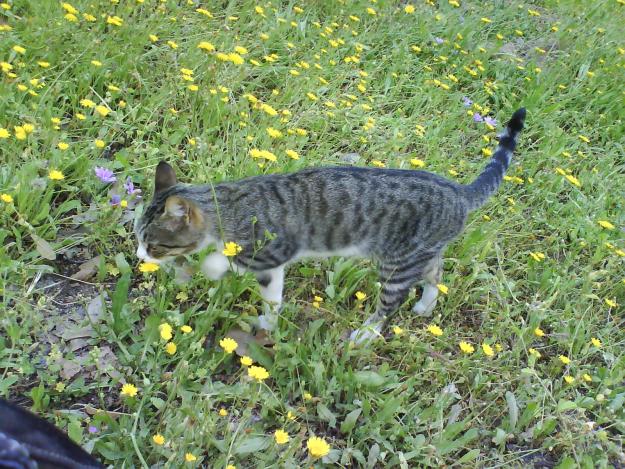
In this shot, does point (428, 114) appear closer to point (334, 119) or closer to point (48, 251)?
point (334, 119)

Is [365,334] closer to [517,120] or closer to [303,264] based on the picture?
[303,264]

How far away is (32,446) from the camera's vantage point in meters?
1.21

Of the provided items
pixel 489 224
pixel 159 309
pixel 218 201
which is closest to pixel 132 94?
pixel 218 201

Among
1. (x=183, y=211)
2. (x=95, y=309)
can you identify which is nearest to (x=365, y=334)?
(x=183, y=211)

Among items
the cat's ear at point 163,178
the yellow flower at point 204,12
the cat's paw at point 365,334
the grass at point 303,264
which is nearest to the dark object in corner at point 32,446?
the grass at point 303,264

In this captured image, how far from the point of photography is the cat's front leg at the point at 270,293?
3020 millimetres

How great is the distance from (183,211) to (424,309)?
1.46 meters

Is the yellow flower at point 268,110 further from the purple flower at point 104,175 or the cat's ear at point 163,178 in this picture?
the purple flower at point 104,175

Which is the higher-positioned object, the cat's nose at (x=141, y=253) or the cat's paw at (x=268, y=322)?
the cat's nose at (x=141, y=253)

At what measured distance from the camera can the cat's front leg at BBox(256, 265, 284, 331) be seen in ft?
9.91

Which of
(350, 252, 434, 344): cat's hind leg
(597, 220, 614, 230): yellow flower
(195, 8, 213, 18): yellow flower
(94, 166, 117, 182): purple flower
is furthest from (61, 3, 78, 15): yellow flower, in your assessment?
(597, 220, 614, 230): yellow flower

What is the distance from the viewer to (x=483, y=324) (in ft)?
11.4

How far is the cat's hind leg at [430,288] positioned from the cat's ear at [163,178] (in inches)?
57.4

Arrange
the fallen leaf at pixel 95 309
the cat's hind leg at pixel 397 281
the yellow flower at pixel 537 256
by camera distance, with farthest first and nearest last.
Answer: the yellow flower at pixel 537 256 < the cat's hind leg at pixel 397 281 < the fallen leaf at pixel 95 309
